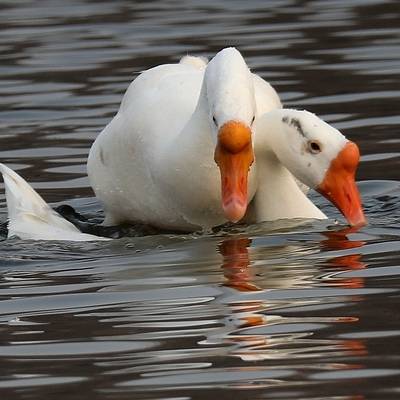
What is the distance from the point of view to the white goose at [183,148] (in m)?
9.76

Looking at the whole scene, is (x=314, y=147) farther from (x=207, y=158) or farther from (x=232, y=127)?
(x=232, y=127)

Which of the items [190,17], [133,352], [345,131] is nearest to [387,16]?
[190,17]

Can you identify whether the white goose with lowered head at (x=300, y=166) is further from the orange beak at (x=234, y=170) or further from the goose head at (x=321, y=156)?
the orange beak at (x=234, y=170)

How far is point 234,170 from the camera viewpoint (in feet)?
32.0

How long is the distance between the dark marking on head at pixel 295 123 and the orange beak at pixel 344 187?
27 centimetres

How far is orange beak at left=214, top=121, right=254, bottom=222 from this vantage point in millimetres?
9602

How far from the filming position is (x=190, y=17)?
19203 mm

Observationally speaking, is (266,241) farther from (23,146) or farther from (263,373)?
(23,146)

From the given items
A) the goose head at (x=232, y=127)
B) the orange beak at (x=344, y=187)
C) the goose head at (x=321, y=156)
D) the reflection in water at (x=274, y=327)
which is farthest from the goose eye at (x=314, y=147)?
the reflection in water at (x=274, y=327)

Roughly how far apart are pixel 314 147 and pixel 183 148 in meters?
0.76

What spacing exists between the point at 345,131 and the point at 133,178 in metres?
2.95

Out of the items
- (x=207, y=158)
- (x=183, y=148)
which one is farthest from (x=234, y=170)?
(x=183, y=148)

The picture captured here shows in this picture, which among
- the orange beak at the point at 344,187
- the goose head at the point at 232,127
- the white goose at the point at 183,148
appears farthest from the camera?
the orange beak at the point at 344,187

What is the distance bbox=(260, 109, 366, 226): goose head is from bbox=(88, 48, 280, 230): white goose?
233 mm
